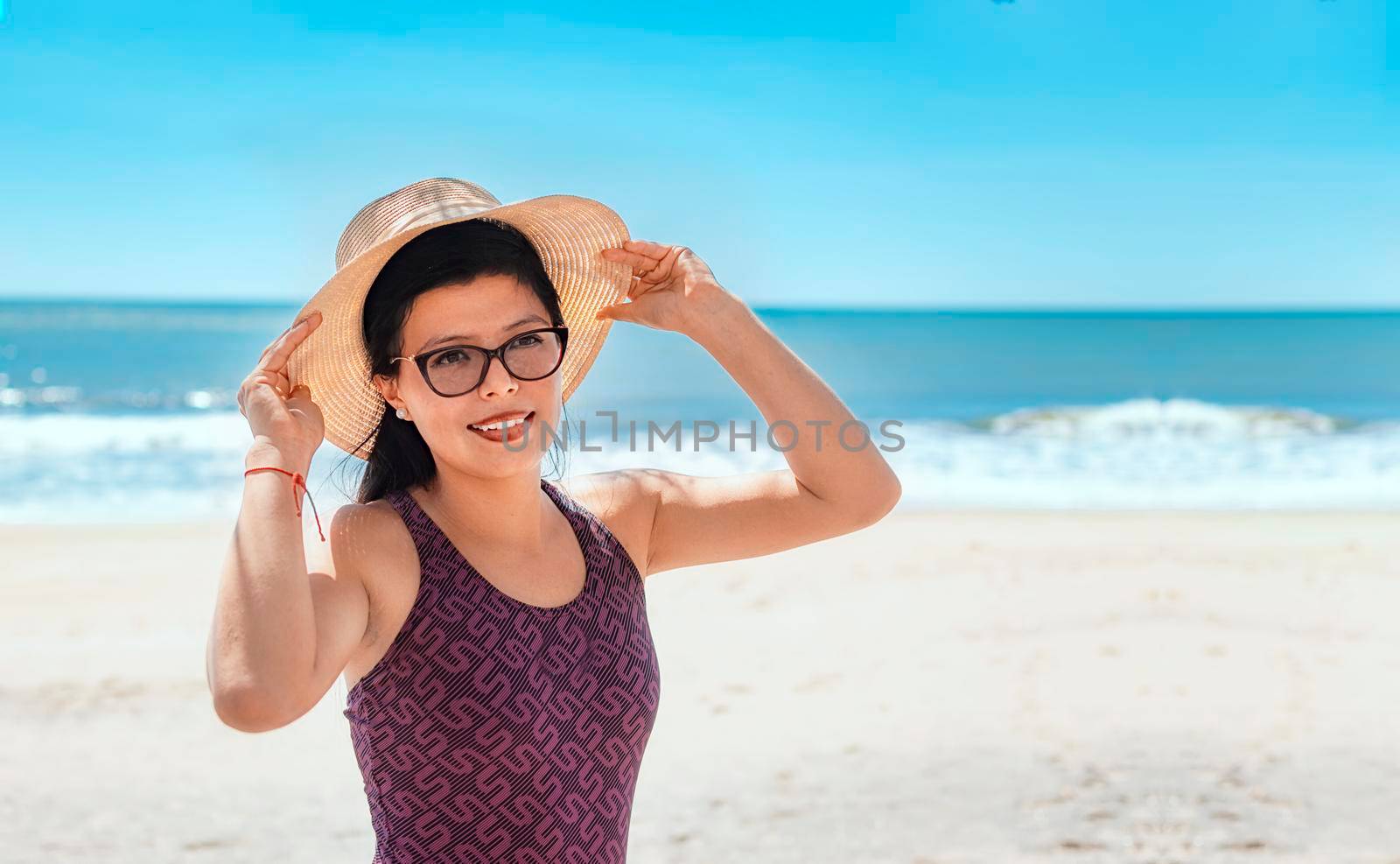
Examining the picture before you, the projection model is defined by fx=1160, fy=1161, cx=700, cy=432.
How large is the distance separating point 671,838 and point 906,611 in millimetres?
3567

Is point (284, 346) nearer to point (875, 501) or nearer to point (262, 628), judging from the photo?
point (262, 628)

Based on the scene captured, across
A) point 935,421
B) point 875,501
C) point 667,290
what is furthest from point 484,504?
point 935,421

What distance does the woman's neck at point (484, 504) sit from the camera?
2.10 metres

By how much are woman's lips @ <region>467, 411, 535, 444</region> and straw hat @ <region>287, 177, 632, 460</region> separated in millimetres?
268

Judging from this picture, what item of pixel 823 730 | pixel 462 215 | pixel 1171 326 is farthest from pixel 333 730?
pixel 1171 326

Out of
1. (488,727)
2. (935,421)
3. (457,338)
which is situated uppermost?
(935,421)

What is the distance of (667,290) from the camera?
2502 millimetres

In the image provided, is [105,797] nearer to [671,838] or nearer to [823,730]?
[671,838]

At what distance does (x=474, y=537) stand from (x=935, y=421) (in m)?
21.3

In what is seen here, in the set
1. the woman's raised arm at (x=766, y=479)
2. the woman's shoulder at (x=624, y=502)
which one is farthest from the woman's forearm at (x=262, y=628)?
the woman's raised arm at (x=766, y=479)

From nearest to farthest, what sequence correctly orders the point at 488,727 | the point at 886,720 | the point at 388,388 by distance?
the point at 488,727 < the point at 388,388 < the point at 886,720

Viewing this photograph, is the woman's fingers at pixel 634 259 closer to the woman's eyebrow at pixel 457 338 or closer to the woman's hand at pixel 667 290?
the woman's hand at pixel 667 290

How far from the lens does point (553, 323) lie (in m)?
2.18

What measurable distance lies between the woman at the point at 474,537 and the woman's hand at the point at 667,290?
0.7 inches
